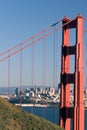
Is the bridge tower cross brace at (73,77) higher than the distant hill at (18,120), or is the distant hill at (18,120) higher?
the bridge tower cross brace at (73,77)

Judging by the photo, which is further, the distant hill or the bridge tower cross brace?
the bridge tower cross brace

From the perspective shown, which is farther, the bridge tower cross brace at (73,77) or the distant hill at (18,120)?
the bridge tower cross brace at (73,77)

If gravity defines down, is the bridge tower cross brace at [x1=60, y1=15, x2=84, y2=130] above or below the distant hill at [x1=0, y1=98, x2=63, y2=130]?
above

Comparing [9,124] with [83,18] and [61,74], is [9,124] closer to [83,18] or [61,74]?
[61,74]

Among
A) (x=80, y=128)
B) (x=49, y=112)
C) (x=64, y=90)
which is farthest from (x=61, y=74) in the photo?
(x=49, y=112)
